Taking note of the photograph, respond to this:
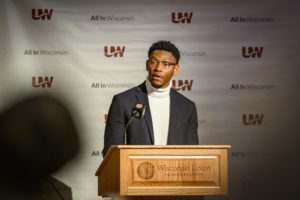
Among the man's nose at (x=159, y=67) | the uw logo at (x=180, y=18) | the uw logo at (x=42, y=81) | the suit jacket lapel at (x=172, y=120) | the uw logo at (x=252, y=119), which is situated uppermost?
the uw logo at (x=180, y=18)

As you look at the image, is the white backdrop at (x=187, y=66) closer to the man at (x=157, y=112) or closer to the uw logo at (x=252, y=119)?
the uw logo at (x=252, y=119)

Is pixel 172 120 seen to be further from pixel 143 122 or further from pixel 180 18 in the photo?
pixel 180 18

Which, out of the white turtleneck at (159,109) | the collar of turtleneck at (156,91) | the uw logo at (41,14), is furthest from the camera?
the uw logo at (41,14)

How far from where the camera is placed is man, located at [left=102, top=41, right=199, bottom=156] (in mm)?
3574

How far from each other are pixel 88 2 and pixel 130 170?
278 cm

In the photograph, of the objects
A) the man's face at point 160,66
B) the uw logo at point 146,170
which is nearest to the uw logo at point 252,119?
the man's face at point 160,66

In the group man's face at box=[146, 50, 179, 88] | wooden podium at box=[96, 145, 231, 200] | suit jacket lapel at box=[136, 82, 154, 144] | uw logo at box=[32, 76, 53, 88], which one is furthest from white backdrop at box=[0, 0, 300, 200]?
wooden podium at box=[96, 145, 231, 200]

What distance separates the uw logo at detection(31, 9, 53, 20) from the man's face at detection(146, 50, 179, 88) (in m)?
1.67

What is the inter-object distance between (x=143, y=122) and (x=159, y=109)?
26cm

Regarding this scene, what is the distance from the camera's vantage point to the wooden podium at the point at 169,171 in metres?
2.63

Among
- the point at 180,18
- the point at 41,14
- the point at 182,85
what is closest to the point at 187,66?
the point at 182,85

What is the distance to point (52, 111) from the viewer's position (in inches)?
191

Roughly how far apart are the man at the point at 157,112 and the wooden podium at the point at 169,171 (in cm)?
84

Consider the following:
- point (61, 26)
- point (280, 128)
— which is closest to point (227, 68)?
point (280, 128)
